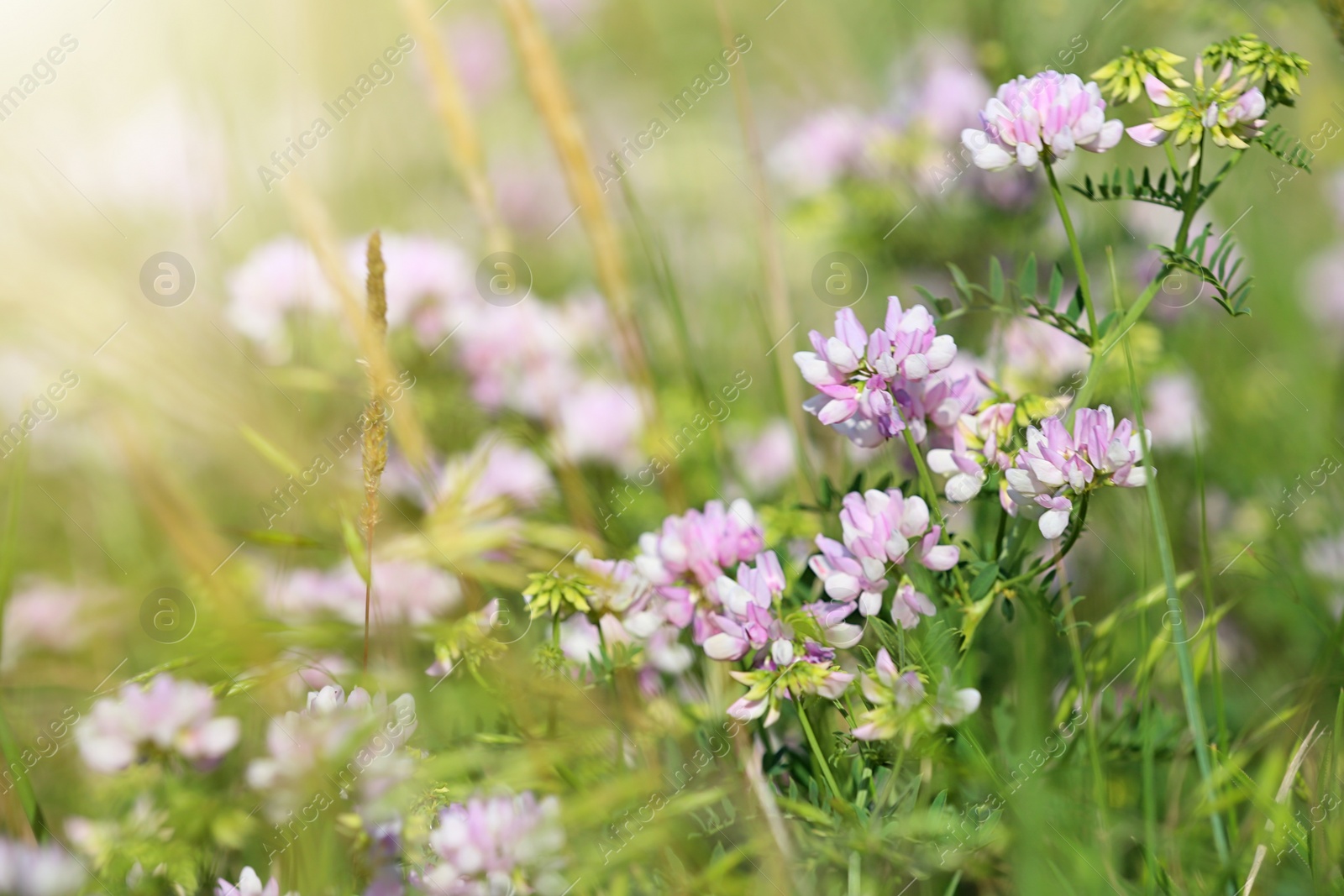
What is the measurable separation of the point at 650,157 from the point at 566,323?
47.4 inches

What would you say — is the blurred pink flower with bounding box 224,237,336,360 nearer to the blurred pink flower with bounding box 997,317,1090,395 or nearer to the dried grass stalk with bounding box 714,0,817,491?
the dried grass stalk with bounding box 714,0,817,491

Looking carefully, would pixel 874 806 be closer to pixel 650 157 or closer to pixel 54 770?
pixel 54 770

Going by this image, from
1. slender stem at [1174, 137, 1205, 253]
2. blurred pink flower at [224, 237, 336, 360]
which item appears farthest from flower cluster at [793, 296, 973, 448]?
blurred pink flower at [224, 237, 336, 360]

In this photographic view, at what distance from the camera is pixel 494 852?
878 mm

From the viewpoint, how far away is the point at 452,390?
1741mm

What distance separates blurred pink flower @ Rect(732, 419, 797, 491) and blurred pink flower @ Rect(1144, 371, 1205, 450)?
0.57 meters

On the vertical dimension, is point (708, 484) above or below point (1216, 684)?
above

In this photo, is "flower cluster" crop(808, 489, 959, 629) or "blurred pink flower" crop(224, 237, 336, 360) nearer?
"flower cluster" crop(808, 489, 959, 629)

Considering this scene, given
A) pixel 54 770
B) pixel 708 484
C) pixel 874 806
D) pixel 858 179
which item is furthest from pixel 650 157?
pixel 874 806

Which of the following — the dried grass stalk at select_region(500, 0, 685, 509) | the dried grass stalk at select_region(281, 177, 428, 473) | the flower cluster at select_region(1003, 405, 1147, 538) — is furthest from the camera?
the dried grass stalk at select_region(500, 0, 685, 509)

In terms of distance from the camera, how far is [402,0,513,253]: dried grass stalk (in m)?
1.25

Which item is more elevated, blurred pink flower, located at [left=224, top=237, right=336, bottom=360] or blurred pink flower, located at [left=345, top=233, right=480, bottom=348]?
blurred pink flower, located at [left=224, top=237, right=336, bottom=360]

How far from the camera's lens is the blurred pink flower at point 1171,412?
5.25 feet

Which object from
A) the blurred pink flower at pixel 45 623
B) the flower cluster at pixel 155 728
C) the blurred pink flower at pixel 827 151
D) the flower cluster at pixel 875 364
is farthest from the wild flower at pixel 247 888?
the blurred pink flower at pixel 827 151
